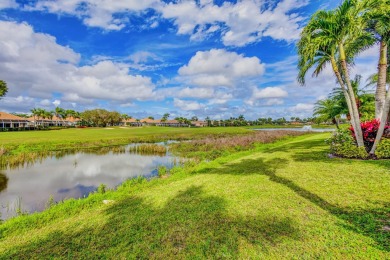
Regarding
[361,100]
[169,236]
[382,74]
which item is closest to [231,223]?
[169,236]

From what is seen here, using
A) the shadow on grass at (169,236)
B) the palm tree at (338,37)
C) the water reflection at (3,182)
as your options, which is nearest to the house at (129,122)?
the water reflection at (3,182)

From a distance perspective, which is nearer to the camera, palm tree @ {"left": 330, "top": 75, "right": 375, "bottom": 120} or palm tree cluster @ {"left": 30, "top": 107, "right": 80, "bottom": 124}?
palm tree @ {"left": 330, "top": 75, "right": 375, "bottom": 120}

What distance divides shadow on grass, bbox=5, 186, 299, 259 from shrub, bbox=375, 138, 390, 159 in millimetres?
8329

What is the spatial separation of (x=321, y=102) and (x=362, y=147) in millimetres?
23157

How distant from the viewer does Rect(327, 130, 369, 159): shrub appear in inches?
400

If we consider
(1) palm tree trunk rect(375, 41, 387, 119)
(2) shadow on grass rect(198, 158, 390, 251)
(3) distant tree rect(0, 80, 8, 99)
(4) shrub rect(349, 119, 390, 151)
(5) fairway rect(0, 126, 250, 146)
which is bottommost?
(2) shadow on grass rect(198, 158, 390, 251)

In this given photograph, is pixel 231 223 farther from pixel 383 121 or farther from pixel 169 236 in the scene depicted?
pixel 383 121

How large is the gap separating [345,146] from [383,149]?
1.47 metres

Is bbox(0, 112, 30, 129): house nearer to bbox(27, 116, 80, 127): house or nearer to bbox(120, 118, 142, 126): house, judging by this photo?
bbox(27, 116, 80, 127): house

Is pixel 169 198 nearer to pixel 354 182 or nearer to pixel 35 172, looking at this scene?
pixel 354 182

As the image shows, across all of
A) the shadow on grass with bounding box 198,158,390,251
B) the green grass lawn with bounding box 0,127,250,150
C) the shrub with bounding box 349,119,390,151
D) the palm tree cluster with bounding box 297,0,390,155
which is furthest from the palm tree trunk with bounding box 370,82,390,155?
the green grass lawn with bounding box 0,127,250,150

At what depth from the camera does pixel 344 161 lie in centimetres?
973

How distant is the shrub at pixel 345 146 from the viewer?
1016cm

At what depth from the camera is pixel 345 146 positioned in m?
10.7
